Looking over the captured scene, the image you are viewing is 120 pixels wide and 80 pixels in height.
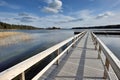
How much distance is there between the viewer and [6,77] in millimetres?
1349

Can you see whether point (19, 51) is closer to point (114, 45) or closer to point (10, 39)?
point (114, 45)

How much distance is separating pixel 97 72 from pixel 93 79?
60 cm

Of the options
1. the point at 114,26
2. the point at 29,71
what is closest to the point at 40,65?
the point at 29,71

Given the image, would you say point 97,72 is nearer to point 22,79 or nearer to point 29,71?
point 22,79

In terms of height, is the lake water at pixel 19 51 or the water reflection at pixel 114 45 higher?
the water reflection at pixel 114 45

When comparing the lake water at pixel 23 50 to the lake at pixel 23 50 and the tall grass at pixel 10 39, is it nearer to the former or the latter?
the lake at pixel 23 50

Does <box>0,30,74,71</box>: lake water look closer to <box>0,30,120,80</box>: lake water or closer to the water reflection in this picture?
<box>0,30,120,80</box>: lake water

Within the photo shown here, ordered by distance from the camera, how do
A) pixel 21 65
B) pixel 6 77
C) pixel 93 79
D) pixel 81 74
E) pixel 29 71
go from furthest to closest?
1. pixel 29 71
2. pixel 81 74
3. pixel 93 79
4. pixel 21 65
5. pixel 6 77

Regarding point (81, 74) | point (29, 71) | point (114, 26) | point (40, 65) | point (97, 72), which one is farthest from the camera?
point (114, 26)

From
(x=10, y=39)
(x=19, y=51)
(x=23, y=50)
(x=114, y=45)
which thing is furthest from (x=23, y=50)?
(x=10, y=39)

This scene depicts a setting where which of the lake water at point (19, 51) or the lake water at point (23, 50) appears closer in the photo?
the lake water at point (19, 51)

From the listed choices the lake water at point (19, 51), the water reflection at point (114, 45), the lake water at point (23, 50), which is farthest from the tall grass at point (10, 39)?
the water reflection at point (114, 45)

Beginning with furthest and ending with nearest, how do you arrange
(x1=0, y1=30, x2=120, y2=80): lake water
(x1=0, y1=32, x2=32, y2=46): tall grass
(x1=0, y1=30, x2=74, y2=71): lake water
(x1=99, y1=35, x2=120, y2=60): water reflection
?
(x1=0, y1=32, x2=32, y2=46): tall grass
(x1=99, y1=35, x2=120, y2=60): water reflection
(x1=0, y1=30, x2=120, y2=80): lake water
(x1=0, y1=30, x2=74, y2=71): lake water

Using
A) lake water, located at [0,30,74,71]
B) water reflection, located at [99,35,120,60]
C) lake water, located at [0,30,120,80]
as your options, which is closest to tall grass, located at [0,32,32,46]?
lake water, located at [0,30,120,80]
